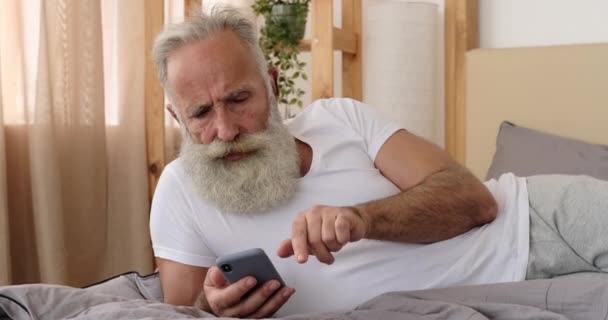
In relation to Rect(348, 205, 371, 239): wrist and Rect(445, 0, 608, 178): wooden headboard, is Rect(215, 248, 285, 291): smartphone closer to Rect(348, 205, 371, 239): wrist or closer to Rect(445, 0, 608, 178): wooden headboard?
Rect(348, 205, 371, 239): wrist

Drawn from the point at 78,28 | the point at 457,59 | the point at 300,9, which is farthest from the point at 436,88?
the point at 78,28

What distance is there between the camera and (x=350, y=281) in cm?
134

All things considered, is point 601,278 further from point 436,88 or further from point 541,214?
point 436,88

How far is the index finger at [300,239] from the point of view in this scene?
0.99m

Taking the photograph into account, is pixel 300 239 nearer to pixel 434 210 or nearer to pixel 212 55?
pixel 434 210

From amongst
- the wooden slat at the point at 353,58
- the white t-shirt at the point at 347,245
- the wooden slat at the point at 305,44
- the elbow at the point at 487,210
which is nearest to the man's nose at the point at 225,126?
the white t-shirt at the point at 347,245

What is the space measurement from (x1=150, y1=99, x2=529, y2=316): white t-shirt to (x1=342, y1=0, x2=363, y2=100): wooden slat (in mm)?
1173

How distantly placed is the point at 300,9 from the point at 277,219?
1.31m

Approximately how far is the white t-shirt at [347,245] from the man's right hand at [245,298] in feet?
0.50

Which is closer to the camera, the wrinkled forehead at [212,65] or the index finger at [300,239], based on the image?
the index finger at [300,239]

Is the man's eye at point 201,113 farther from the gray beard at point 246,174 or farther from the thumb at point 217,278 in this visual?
the thumb at point 217,278

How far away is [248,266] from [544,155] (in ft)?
3.58

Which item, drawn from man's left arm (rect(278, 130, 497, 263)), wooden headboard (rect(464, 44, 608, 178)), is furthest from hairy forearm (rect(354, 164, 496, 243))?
wooden headboard (rect(464, 44, 608, 178))

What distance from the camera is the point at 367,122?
1.59 meters
